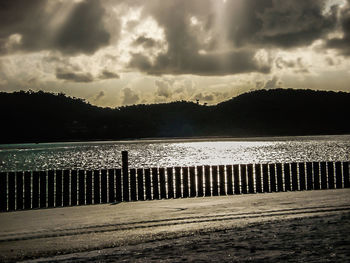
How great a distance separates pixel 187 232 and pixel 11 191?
7.14 meters

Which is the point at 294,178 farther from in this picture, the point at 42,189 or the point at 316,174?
the point at 42,189

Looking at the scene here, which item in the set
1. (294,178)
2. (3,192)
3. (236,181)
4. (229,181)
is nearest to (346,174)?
(294,178)

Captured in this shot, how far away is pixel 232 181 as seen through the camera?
1466cm

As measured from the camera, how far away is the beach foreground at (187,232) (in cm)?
590


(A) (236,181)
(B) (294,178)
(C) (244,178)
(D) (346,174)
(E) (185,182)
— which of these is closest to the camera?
(E) (185,182)

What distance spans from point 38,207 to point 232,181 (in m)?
5.82

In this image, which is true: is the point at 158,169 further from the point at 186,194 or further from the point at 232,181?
the point at 232,181

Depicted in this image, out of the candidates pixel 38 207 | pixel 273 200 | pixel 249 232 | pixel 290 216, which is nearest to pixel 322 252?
pixel 249 232

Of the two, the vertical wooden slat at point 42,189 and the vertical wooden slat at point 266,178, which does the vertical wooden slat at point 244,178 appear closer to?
the vertical wooden slat at point 266,178

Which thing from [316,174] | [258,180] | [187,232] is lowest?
[187,232]

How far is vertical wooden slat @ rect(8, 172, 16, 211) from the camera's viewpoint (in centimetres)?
1307

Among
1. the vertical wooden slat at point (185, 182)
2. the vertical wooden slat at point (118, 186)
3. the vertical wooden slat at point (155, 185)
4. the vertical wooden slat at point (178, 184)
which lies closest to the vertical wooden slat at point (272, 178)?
the vertical wooden slat at point (185, 182)

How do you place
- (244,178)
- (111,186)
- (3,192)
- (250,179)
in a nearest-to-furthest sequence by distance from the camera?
(3,192), (111,186), (250,179), (244,178)

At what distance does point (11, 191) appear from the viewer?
43.0 ft
